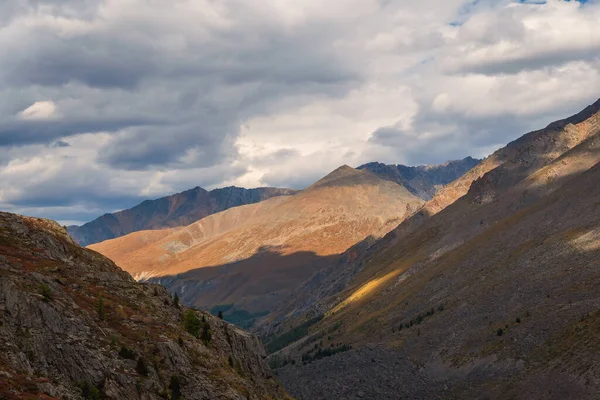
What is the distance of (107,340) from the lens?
51.3 m

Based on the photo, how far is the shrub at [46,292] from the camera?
5081cm

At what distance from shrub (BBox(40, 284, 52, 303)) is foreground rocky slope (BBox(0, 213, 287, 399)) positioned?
8cm

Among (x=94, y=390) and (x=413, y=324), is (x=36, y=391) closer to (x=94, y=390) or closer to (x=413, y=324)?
(x=94, y=390)

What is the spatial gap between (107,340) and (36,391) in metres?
11.4

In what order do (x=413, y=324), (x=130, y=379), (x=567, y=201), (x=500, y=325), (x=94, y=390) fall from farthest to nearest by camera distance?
(x=567, y=201), (x=413, y=324), (x=500, y=325), (x=130, y=379), (x=94, y=390)

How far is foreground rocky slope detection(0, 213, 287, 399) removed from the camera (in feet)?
150

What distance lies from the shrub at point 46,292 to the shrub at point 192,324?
1536cm

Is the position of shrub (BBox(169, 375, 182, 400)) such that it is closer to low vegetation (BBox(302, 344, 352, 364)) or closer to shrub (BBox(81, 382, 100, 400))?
shrub (BBox(81, 382, 100, 400))

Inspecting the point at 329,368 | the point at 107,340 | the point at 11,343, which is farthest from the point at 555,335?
the point at 11,343

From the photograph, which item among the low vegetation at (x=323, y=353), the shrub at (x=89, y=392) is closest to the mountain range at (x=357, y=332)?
the shrub at (x=89, y=392)

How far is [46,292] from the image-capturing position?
169 ft

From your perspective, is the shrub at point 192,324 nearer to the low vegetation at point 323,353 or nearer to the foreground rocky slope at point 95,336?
the foreground rocky slope at point 95,336

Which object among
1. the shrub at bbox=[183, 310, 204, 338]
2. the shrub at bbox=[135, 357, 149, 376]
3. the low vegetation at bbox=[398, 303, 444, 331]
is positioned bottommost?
the low vegetation at bbox=[398, 303, 444, 331]

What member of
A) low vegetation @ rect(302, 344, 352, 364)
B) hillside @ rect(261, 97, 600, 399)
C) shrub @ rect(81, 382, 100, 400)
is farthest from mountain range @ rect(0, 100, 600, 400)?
low vegetation @ rect(302, 344, 352, 364)
